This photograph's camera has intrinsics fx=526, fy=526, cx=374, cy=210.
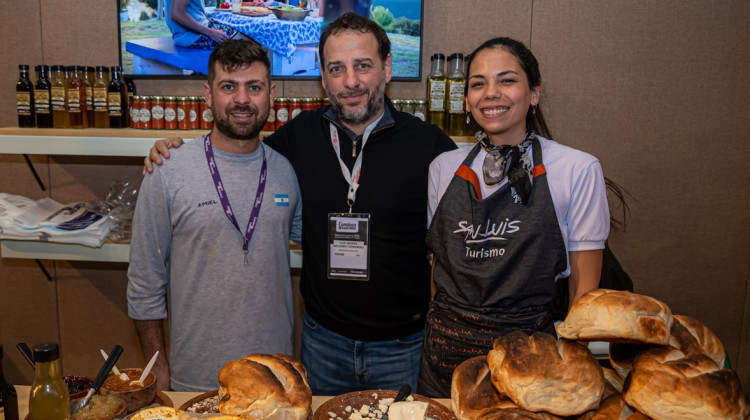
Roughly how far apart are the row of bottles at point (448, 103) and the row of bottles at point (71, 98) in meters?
1.46

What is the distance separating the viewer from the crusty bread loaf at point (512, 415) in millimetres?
871

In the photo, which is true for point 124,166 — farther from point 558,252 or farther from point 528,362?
point 528,362

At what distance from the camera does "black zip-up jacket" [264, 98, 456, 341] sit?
1861 mm

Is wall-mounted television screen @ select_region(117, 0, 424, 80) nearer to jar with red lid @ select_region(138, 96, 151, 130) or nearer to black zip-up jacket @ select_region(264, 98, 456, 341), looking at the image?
jar with red lid @ select_region(138, 96, 151, 130)

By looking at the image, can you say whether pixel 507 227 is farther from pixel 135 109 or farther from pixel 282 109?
pixel 135 109

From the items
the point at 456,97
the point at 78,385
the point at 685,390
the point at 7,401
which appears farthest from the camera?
the point at 456,97

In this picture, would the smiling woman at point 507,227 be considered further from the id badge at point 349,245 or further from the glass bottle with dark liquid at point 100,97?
the glass bottle with dark liquid at point 100,97

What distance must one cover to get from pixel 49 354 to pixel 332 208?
42.5 inches

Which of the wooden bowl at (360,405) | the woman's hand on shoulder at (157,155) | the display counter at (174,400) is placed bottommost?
the display counter at (174,400)

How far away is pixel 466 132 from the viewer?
2.39 meters

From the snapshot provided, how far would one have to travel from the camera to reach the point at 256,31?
271 centimetres

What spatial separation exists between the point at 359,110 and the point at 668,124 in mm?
1828

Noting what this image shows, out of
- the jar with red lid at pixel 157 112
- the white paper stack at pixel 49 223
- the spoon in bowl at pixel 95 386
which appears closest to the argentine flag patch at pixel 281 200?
the spoon in bowl at pixel 95 386

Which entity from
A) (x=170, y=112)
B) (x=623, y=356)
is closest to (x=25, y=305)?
(x=170, y=112)
